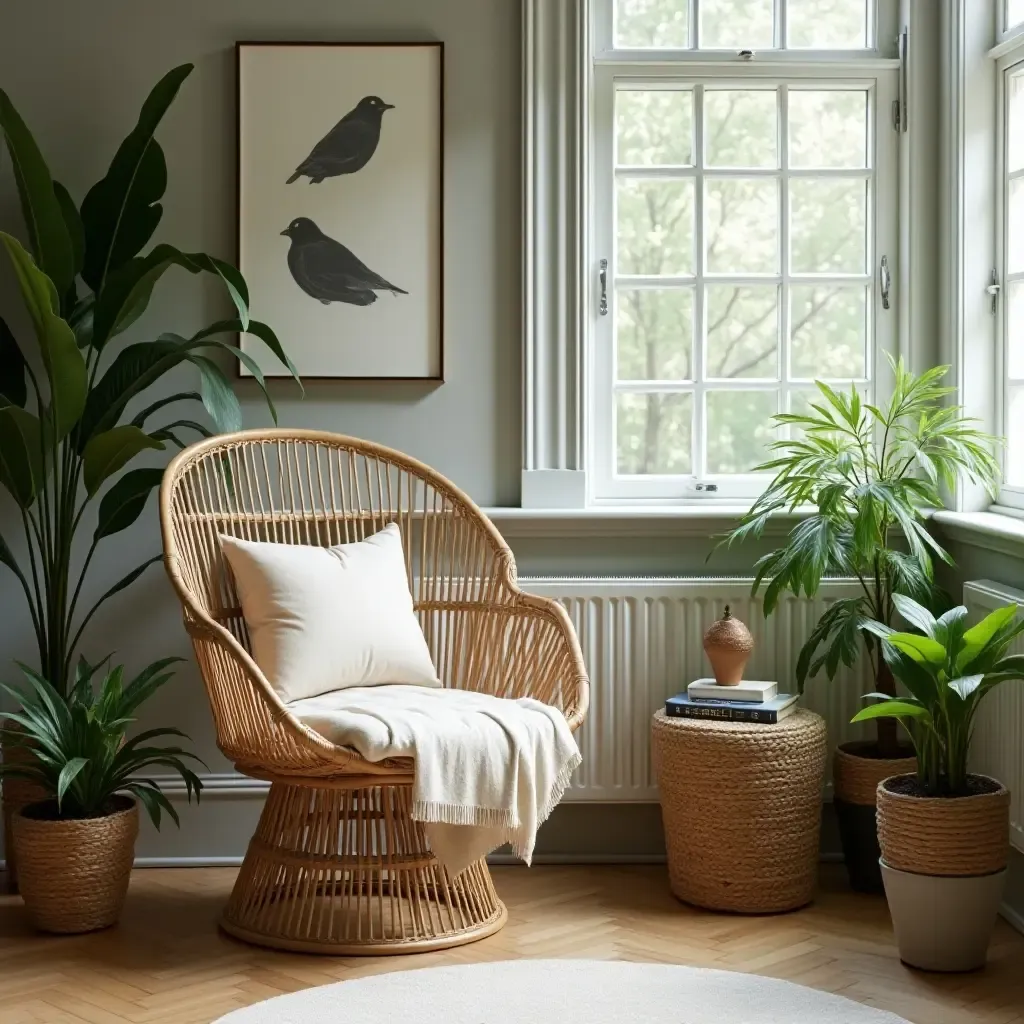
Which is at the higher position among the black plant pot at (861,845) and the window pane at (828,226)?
the window pane at (828,226)

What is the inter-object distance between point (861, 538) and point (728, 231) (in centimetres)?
97

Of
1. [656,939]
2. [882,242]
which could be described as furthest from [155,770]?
[882,242]

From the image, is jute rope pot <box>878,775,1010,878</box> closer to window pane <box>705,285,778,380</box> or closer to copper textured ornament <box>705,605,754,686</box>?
copper textured ornament <box>705,605,754,686</box>

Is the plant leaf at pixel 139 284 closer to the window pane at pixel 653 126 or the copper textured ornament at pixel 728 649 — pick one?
the window pane at pixel 653 126

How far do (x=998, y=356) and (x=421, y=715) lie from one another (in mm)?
1671

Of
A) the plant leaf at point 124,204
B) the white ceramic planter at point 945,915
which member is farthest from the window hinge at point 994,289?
the plant leaf at point 124,204

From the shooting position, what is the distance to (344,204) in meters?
3.43

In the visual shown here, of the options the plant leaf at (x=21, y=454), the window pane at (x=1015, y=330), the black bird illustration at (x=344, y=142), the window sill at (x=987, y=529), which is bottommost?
the window sill at (x=987, y=529)

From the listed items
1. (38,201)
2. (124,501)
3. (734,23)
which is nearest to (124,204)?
(38,201)

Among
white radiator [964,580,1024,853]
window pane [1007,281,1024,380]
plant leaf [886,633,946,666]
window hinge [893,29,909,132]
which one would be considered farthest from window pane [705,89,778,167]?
plant leaf [886,633,946,666]

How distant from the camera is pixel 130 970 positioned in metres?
2.72

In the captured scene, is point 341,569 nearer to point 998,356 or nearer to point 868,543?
point 868,543

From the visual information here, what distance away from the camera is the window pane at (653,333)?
3580 millimetres

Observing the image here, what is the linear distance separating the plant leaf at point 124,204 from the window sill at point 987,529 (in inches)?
77.5
